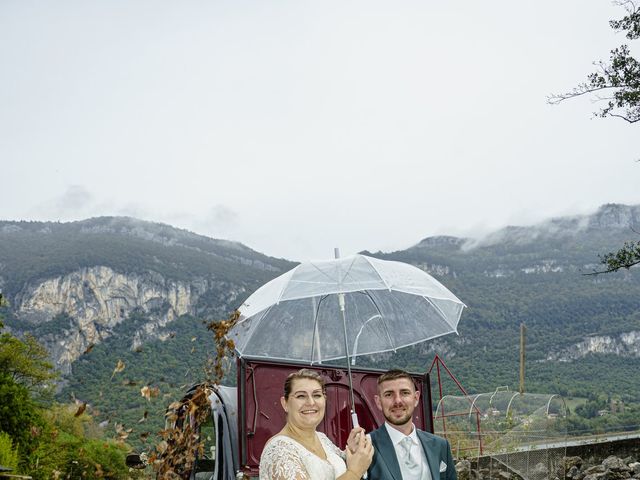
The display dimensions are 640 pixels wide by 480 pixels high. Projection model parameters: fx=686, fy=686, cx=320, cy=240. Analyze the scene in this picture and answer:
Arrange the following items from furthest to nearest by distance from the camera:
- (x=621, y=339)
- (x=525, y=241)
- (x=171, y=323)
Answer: (x=525, y=241), (x=171, y=323), (x=621, y=339)

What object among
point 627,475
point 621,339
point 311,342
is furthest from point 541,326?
point 311,342

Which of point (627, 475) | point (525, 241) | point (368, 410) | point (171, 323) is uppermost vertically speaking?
point (525, 241)

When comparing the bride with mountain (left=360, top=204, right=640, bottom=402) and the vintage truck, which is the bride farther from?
mountain (left=360, top=204, right=640, bottom=402)

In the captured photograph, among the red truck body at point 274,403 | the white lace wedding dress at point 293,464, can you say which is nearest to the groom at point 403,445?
the white lace wedding dress at point 293,464

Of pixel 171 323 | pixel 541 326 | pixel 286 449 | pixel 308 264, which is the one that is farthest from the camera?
pixel 171 323

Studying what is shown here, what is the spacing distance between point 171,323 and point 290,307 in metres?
44.0

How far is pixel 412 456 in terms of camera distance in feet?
11.4

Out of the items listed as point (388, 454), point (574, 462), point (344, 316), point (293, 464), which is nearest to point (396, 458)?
point (388, 454)

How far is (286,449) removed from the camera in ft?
9.45

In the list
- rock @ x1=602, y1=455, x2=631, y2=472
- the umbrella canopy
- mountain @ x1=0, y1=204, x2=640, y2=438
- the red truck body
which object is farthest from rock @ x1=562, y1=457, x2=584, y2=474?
mountain @ x1=0, y1=204, x2=640, y2=438

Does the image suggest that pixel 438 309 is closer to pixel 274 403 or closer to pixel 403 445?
pixel 274 403

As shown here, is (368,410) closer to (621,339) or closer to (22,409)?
(22,409)

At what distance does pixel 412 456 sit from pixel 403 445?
69 mm

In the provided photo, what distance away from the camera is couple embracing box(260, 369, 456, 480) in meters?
2.89
